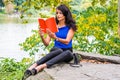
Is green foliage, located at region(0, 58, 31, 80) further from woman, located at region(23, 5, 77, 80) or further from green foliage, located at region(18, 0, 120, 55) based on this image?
woman, located at region(23, 5, 77, 80)

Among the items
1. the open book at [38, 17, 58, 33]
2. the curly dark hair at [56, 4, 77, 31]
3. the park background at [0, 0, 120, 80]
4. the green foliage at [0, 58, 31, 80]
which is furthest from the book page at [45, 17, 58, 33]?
the park background at [0, 0, 120, 80]

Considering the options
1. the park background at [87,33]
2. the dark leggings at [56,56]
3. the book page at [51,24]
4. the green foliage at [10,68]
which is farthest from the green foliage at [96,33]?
the book page at [51,24]

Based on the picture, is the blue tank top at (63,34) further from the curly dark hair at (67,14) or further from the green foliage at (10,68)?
the green foliage at (10,68)

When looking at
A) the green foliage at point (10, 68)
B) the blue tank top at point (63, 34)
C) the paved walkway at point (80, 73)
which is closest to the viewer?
the paved walkway at point (80, 73)

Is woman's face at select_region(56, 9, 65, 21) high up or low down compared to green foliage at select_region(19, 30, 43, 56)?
up

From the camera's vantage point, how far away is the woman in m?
A: 4.82

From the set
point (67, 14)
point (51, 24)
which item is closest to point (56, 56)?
point (51, 24)

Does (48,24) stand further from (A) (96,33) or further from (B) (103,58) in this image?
(A) (96,33)

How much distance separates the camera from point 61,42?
492 cm

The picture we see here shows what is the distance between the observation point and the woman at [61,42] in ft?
15.8

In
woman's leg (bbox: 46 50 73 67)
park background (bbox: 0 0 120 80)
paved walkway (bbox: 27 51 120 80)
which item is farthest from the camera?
park background (bbox: 0 0 120 80)

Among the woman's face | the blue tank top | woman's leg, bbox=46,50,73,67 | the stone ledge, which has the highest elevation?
the woman's face

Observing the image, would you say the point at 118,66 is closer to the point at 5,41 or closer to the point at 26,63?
the point at 26,63

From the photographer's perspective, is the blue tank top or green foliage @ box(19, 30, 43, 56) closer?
the blue tank top
